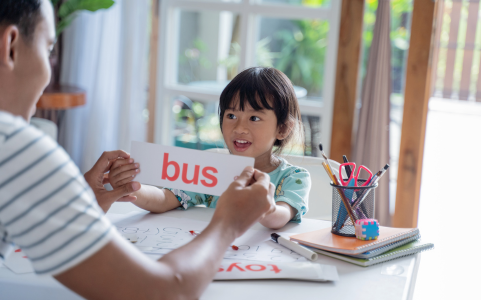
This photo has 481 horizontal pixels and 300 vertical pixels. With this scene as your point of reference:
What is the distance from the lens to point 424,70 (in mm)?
2215

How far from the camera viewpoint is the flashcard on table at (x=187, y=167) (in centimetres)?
94

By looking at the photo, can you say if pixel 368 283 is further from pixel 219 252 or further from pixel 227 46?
pixel 227 46

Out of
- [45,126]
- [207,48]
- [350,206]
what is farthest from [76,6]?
[350,206]

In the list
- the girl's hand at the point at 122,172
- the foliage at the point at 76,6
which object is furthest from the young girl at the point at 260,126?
the foliage at the point at 76,6

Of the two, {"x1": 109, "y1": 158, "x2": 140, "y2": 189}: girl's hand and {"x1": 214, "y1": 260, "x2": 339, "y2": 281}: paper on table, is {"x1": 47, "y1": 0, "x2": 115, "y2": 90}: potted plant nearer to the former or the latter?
{"x1": 109, "y1": 158, "x2": 140, "y2": 189}: girl's hand

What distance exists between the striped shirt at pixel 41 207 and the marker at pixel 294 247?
465 millimetres

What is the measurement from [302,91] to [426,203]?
114cm

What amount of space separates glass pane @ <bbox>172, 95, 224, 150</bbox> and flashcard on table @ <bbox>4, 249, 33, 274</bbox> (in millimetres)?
2119

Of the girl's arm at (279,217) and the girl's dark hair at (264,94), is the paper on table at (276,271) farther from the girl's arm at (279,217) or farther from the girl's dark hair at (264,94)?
the girl's dark hair at (264,94)

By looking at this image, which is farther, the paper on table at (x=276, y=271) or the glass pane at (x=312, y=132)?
the glass pane at (x=312, y=132)

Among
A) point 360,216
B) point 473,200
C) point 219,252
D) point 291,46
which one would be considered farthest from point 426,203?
point 219,252

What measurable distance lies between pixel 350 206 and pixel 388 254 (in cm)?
13

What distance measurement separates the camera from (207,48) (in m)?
3.03

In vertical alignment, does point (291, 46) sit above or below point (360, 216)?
above
